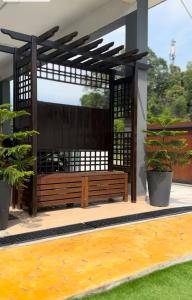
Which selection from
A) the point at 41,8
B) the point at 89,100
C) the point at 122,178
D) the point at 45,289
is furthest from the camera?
the point at 89,100

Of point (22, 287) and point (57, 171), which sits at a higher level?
point (57, 171)

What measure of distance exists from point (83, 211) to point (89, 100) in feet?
81.8

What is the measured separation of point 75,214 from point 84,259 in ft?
6.27

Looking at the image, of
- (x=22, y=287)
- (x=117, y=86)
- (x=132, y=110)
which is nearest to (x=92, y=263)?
(x=22, y=287)

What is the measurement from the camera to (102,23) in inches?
289

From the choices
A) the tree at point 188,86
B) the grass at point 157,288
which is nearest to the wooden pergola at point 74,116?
Result: the grass at point 157,288

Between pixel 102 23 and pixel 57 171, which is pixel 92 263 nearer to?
pixel 57 171

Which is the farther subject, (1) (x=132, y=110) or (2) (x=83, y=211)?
(1) (x=132, y=110)

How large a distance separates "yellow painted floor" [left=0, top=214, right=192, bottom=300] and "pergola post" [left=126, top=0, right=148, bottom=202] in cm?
198

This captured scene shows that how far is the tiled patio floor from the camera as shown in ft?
14.6

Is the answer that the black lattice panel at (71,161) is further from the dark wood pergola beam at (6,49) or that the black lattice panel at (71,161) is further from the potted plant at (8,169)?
the dark wood pergola beam at (6,49)

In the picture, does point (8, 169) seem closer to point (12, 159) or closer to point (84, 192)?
point (12, 159)

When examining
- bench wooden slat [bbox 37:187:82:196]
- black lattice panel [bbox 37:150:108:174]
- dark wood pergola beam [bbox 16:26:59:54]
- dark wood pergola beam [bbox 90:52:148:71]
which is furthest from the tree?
dark wood pergola beam [bbox 16:26:59:54]

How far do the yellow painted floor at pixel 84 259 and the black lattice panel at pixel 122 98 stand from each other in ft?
9.33
